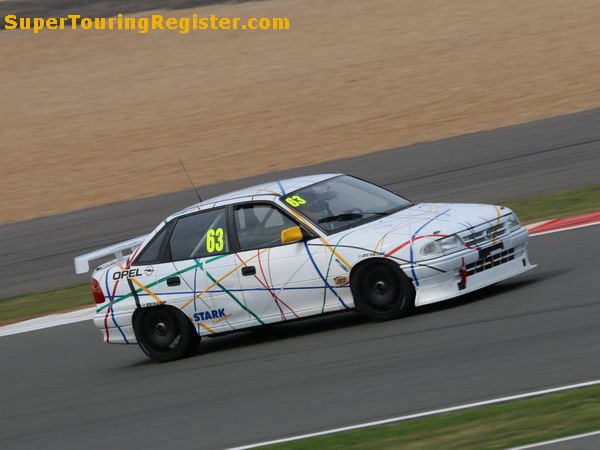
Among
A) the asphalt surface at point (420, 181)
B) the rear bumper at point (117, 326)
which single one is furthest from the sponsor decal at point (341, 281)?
the asphalt surface at point (420, 181)

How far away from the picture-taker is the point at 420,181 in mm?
17125

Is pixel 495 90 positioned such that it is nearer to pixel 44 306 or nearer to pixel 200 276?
pixel 44 306

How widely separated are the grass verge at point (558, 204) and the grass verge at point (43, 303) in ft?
18.6

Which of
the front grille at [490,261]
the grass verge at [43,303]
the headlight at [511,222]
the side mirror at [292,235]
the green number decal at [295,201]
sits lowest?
the front grille at [490,261]

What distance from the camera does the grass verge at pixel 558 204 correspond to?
13797 mm

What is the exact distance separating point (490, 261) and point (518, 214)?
197 inches

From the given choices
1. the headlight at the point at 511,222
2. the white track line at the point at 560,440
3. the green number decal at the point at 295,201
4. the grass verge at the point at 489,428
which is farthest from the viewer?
the green number decal at the point at 295,201

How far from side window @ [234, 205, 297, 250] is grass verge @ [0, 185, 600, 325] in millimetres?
4276

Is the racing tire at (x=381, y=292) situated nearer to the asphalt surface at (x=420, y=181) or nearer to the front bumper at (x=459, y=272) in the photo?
the front bumper at (x=459, y=272)

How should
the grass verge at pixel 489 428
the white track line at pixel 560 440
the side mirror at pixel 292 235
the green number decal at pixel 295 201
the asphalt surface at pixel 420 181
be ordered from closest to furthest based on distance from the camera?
1. the white track line at pixel 560 440
2. the grass verge at pixel 489 428
3. the side mirror at pixel 292 235
4. the green number decal at pixel 295 201
5. the asphalt surface at pixel 420 181

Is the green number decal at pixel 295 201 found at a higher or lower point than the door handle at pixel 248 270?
higher

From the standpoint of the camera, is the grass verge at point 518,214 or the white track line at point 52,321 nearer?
the white track line at point 52,321

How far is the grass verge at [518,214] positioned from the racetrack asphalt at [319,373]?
2540 mm

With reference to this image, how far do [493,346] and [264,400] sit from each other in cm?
172
